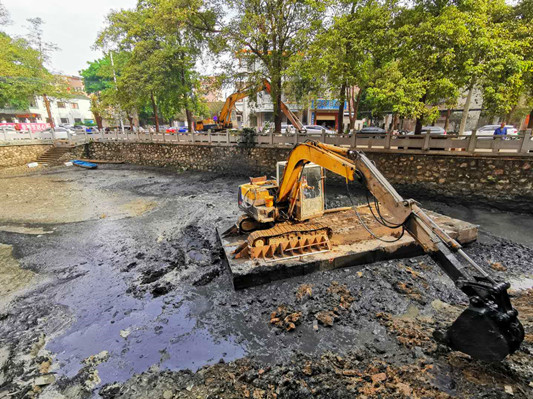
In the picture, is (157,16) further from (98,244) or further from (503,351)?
(503,351)

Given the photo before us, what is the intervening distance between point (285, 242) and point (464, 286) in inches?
155

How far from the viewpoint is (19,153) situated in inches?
886

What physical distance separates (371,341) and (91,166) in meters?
25.3

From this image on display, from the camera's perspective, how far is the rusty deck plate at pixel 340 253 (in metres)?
6.28

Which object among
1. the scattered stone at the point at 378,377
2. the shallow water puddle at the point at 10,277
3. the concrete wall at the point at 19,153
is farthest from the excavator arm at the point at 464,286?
the concrete wall at the point at 19,153

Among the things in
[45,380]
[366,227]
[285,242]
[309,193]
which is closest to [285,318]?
[285,242]

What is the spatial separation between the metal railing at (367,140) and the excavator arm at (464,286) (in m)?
10.1

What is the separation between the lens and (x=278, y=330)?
503 cm

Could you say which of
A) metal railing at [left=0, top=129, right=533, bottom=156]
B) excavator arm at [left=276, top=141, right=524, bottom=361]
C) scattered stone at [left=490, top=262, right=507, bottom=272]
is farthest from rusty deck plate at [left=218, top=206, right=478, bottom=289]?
metal railing at [left=0, top=129, right=533, bottom=156]

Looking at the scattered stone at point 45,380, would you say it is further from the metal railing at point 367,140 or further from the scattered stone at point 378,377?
the metal railing at point 367,140

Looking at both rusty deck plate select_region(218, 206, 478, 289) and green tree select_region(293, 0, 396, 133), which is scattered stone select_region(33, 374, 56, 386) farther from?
green tree select_region(293, 0, 396, 133)

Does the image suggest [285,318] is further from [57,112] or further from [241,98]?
[57,112]

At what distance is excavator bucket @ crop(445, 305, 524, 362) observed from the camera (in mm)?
2889

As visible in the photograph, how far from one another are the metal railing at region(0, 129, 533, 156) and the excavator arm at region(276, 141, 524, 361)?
10.1 metres
